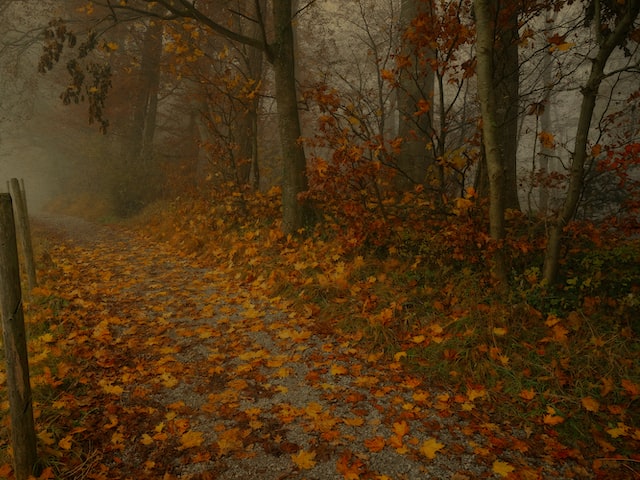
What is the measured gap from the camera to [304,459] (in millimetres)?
2979

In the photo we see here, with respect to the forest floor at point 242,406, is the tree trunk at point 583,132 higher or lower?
higher

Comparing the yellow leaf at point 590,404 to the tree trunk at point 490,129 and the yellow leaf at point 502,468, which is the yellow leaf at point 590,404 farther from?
the tree trunk at point 490,129

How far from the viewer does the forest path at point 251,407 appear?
296cm

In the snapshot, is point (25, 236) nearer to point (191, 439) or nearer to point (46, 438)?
point (46, 438)

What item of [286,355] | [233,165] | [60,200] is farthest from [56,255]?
[60,200]

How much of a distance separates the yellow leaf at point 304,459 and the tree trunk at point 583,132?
10.3 ft

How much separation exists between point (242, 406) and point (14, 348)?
177 centimetres

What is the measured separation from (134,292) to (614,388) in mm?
6067

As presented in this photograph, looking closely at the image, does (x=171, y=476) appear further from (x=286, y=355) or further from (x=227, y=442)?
(x=286, y=355)

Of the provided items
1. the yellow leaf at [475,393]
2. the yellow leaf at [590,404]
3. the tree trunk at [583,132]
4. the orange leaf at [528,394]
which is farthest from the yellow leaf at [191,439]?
the tree trunk at [583,132]

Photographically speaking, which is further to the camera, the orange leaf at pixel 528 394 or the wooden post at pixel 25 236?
the wooden post at pixel 25 236

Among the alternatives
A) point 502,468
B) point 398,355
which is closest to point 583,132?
point 398,355

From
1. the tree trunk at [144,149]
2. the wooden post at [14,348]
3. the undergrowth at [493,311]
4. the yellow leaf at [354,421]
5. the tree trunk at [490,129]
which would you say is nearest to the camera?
the wooden post at [14,348]

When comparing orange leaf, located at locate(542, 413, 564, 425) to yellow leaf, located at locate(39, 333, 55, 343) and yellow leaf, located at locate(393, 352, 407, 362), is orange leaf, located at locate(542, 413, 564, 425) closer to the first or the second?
yellow leaf, located at locate(393, 352, 407, 362)
